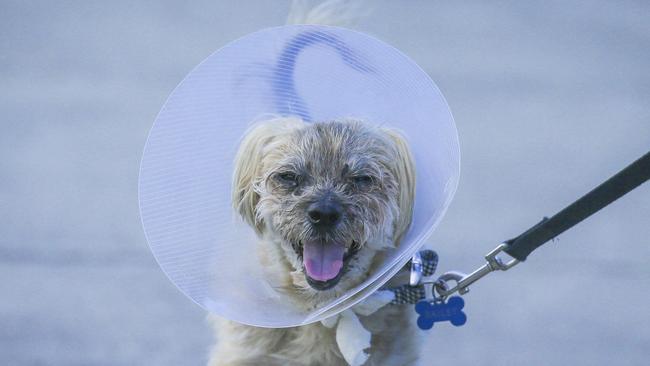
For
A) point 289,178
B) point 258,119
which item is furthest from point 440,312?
point 258,119

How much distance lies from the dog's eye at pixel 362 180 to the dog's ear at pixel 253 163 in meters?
0.17

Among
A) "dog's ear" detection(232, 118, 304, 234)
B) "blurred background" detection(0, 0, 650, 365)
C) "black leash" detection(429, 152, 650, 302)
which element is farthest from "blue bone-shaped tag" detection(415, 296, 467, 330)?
"blurred background" detection(0, 0, 650, 365)

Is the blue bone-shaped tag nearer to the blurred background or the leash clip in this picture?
the leash clip

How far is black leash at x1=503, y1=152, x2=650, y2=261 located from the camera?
54.0 inches

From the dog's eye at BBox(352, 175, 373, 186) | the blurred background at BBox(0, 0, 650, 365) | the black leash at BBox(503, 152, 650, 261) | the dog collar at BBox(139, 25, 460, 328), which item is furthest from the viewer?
the blurred background at BBox(0, 0, 650, 365)

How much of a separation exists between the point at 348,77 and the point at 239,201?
0.37 metres

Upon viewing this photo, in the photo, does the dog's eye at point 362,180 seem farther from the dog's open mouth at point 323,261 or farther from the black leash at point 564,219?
the black leash at point 564,219

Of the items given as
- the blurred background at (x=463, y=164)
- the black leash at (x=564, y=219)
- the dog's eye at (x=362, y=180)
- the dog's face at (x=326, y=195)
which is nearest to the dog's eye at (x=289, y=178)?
the dog's face at (x=326, y=195)

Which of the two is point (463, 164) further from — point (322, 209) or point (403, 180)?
point (322, 209)

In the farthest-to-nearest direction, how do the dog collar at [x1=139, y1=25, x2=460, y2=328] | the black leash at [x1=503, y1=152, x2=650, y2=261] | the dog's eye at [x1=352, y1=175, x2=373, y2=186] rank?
1. the dog's eye at [x1=352, y1=175, x2=373, y2=186]
2. the dog collar at [x1=139, y1=25, x2=460, y2=328]
3. the black leash at [x1=503, y1=152, x2=650, y2=261]

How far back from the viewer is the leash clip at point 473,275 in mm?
1609

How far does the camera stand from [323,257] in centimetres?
167

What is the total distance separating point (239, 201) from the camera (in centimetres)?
177

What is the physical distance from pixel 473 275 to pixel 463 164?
5.76 feet
